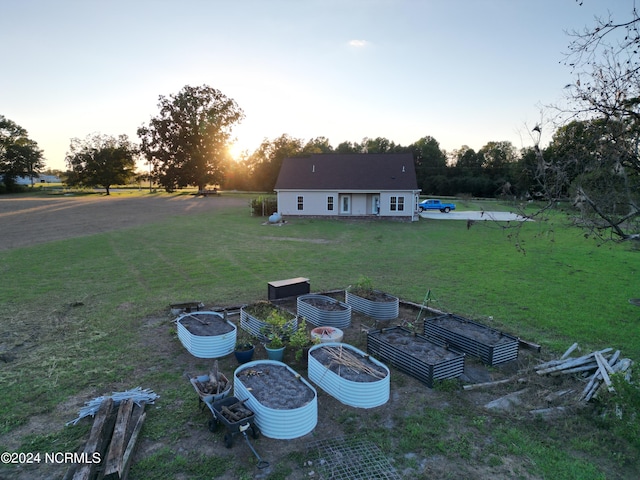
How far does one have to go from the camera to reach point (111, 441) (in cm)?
446

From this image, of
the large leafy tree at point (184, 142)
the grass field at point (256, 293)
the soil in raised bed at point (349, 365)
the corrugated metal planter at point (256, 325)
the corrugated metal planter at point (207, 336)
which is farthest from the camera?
the large leafy tree at point (184, 142)

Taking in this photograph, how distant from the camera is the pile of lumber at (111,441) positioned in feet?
13.3

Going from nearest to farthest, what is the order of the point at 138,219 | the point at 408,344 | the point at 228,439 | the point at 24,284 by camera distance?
the point at 228,439 < the point at 408,344 < the point at 24,284 < the point at 138,219

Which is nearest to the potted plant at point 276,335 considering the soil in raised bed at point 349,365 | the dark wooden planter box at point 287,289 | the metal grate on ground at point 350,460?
the soil in raised bed at point 349,365

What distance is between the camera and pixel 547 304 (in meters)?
10.5

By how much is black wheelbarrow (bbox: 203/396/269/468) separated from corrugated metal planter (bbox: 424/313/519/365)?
14.9 feet

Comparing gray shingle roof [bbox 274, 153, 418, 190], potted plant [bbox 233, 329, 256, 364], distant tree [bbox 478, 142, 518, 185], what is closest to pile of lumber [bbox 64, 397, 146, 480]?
potted plant [bbox 233, 329, 256, 364]

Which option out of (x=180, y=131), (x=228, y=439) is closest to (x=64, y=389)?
(x=228, y=439)

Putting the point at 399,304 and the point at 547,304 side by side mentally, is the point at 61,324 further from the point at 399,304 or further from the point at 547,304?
the point at 547,304

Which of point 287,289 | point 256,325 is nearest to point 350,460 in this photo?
point 256,325

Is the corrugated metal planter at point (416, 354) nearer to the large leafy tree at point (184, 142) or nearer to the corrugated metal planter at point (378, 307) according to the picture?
the corrugated metal planter at point (378, 307)

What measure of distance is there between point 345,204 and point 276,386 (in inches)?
1061

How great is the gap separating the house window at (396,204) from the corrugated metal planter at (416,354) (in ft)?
78.8

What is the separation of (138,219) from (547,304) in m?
28.6
